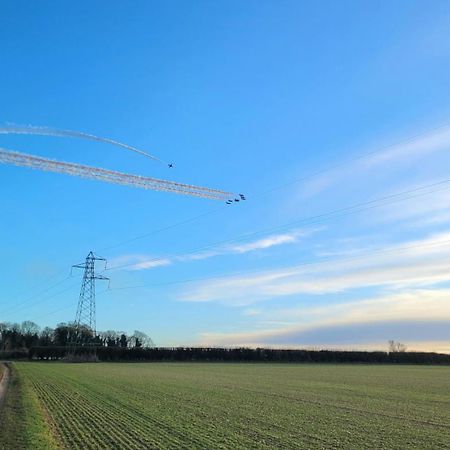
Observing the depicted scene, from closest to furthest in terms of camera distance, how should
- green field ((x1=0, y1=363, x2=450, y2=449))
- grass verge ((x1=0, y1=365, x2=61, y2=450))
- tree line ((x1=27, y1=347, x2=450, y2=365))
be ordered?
1. grass verge ((x1=0, y1=365, x2=61, y2=450))
2. green field ((x1=0, y1=363, x2=450, y2=449))
3. tree line ((x1=27, y1=347, x2=450, y2=365))

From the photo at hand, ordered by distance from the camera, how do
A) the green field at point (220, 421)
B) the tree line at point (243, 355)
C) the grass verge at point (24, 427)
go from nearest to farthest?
the grass verge at point (24, 427), the green field at point (220, 421), the tree line at point (243, 355)

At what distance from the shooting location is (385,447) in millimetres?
17219

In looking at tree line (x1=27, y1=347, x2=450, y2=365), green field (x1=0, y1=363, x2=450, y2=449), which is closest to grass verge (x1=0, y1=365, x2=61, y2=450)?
green field (x1=0, y1=363, x2=450, y2=449)

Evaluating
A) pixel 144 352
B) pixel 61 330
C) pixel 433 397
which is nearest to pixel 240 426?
pixel 433 397

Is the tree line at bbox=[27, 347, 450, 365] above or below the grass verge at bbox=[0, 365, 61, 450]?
above

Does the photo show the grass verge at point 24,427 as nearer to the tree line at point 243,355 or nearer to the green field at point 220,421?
the green field at point 220,421

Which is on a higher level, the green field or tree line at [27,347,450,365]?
tree line at [27,347,450,365]

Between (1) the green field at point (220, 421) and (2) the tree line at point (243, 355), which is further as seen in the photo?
(2) the tree line at point (243, 355)

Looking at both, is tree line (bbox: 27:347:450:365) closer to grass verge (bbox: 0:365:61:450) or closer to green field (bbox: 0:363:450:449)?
green field (bbox: 0:363:450:449)

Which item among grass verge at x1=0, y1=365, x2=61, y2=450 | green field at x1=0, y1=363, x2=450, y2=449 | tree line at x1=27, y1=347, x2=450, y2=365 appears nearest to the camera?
grass verge at x1=0, y1=365, x2=61, y2=450

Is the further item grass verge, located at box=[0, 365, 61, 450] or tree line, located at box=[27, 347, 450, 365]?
tree line, located at box=[27, 347, 450, 365]

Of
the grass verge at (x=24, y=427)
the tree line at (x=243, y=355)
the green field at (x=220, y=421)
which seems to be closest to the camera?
the grass verge at (x=24, y=427)

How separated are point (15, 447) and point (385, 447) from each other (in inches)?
445

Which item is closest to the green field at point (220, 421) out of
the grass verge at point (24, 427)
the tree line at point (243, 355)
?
the grass verge at point (24, 427)
